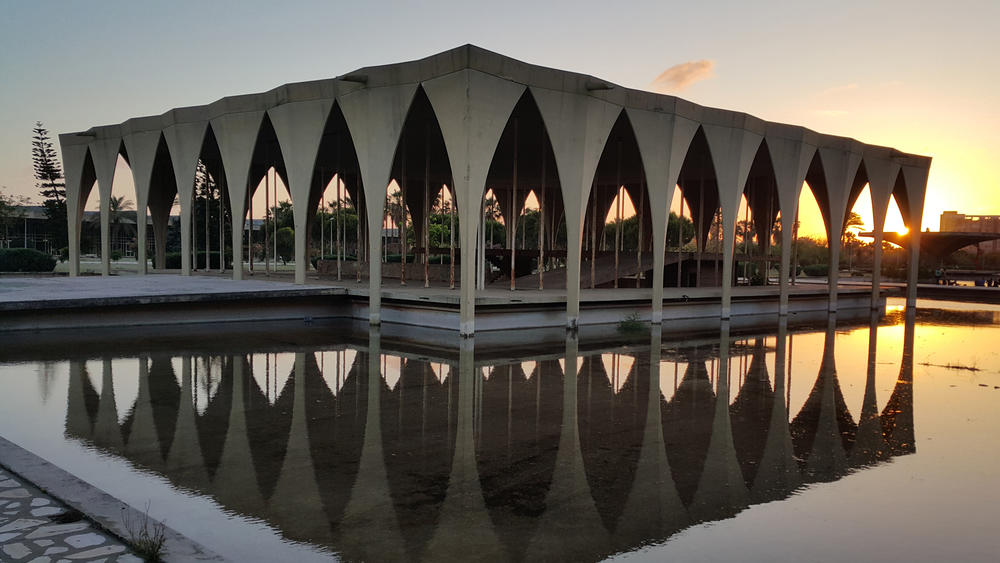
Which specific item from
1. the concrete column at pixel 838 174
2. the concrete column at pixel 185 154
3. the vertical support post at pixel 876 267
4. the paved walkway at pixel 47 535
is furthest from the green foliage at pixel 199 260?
the paved walkway at pixel 47 535

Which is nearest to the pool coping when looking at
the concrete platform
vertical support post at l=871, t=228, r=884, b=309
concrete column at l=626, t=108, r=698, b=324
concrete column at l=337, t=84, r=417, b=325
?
the concrete platform

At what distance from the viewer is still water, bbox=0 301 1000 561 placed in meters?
4.50

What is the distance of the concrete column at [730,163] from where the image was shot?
1939cm

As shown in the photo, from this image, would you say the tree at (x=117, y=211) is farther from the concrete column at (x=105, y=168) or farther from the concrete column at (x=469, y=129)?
the concrete column at (x=469, y=129)

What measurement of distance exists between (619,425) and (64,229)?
55248 mm

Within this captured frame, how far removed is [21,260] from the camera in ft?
98.7

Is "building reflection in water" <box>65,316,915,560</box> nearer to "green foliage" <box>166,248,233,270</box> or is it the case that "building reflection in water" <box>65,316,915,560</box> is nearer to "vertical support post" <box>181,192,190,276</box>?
"vertical support post" <box>181,192,190,276</box>

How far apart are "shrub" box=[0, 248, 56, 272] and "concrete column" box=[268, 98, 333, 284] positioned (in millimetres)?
19224

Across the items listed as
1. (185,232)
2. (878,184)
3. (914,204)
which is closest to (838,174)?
(878,184)

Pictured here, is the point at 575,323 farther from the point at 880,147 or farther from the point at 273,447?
the point at 880,147

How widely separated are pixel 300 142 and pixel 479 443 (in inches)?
526

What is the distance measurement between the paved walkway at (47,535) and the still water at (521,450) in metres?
0.54

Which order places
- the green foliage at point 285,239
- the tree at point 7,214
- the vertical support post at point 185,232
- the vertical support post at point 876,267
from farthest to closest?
the green foliage at point 285,239 < the tree at point 7,214 < the vertical support post at point 876,267 < the vertical support post at point 185,232

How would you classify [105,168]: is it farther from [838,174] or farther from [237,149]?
[838,174]
